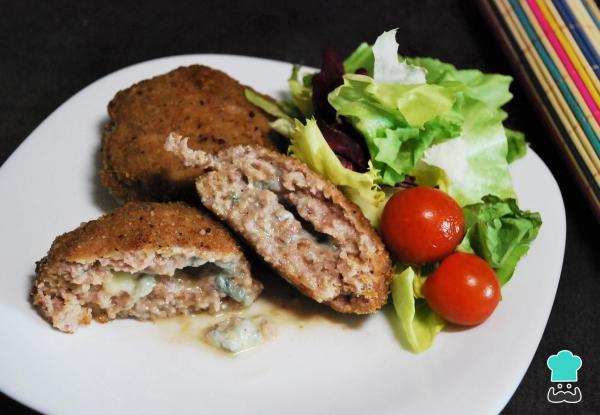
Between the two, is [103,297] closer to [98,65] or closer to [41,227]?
[41,227]

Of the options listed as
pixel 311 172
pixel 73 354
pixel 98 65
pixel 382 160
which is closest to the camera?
pixel 73 354

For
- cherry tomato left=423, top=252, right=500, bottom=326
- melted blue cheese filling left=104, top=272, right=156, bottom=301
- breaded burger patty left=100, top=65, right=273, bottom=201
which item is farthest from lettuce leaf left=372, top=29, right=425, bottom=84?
melted blue cheese filling left=104, top=272, right=156, bottom=301

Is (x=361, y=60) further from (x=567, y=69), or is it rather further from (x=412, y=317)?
(x=412, y=317)

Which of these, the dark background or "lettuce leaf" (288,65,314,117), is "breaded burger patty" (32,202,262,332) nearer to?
"lettuce leaf" (288,65,314,117)

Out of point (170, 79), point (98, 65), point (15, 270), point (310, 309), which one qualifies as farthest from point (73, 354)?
point (98, 65)

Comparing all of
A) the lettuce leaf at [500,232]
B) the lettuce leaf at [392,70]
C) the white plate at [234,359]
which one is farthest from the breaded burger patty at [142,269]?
the lettuce leaf at [392,70]
